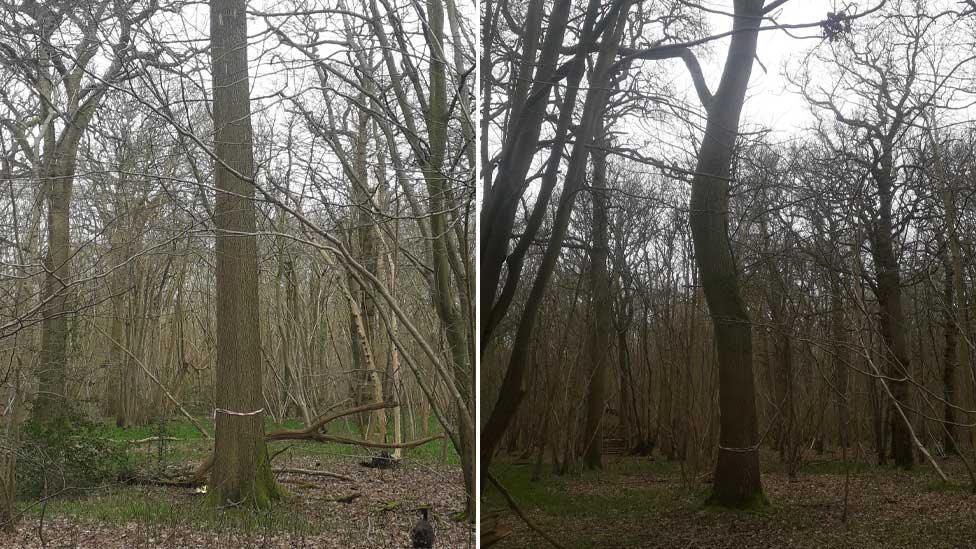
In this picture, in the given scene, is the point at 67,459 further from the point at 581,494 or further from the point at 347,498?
the point at 581,494

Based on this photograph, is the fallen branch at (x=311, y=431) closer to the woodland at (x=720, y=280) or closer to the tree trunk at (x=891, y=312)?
the woodland at (x=720, y=280)

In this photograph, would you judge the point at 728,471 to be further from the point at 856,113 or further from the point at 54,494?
the point at 54,494

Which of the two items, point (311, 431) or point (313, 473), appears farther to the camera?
point (313, 473)

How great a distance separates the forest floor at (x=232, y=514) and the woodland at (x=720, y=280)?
2.60m

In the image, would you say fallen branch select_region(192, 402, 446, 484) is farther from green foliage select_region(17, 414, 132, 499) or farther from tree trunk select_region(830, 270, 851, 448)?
tree trunk select_region(830, 270, 851, 448)

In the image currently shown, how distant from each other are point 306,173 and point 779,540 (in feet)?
11.5

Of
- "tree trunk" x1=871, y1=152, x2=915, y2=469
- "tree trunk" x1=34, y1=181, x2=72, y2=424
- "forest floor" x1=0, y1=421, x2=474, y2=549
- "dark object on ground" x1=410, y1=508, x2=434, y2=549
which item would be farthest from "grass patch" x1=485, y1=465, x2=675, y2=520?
"tree trunk" x1=34, y1=181, x2=72, y2=424

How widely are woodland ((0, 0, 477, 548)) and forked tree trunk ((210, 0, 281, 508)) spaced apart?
0.01 m

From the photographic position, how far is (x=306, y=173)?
4180 mm

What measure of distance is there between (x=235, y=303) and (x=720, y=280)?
3.52 metres

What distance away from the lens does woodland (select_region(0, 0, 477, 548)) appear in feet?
10.8

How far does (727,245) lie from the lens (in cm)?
135

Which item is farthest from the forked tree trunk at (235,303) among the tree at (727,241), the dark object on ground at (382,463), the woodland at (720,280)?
the tree at (727,241)

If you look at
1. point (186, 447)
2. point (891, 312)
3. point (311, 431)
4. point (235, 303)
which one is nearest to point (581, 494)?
point (891, 312)
